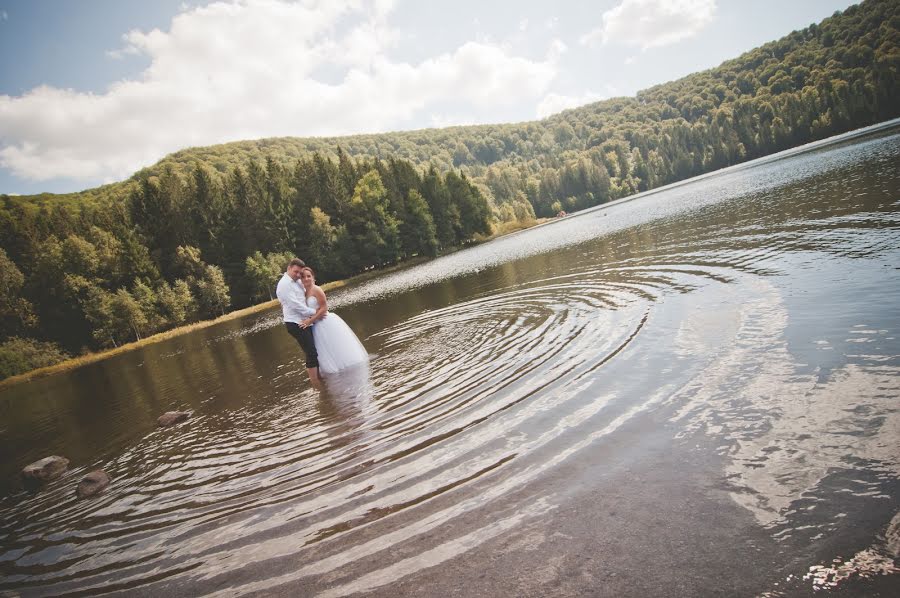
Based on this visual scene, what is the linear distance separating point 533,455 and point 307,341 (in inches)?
339

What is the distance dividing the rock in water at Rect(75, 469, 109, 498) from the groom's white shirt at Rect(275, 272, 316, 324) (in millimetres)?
5197

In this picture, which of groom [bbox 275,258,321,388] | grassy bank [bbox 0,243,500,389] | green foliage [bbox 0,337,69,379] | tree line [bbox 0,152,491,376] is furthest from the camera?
tree line [bbox 0,152,491,376]

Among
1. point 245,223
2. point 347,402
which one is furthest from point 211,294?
point 347,402

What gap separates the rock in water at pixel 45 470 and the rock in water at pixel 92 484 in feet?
8.04

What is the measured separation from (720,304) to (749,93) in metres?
241

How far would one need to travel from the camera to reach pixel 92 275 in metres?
63.4

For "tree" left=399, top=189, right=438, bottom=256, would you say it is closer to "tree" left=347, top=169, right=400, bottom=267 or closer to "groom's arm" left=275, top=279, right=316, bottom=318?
"tree" left=347, top=169, right=400, bottom=267

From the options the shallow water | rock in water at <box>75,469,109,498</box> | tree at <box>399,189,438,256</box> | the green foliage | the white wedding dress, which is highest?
tree at <box>399,189,438,256</box>

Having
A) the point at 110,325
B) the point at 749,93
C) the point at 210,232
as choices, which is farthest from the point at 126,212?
the point at 749,93

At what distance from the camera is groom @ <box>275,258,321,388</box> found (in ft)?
39.2

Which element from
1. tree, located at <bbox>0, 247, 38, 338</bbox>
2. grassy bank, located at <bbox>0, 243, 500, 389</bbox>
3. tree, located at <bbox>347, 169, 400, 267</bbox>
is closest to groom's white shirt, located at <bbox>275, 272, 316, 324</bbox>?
grassy bank, located at <bbox>0, 243, 500, 389</bbox>

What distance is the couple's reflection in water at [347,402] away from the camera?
7629mm

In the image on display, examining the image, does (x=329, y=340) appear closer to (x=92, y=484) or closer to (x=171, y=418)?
(x=171, y=418)

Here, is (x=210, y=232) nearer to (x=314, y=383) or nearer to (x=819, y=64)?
(x=314, y=383)
